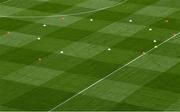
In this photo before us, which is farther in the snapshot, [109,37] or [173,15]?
[173,15]

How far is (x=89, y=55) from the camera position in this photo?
28.4 metres

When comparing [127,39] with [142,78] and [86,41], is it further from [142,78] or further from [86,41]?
[142,78]

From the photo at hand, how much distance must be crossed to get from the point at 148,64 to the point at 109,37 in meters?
4.39

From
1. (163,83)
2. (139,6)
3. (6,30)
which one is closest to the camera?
(163,83)

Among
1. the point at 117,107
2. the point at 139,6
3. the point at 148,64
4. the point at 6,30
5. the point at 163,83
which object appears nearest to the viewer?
the point at 117,107

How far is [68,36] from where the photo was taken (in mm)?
31094

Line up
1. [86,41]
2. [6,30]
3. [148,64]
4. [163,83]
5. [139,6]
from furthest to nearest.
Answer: [139,6] → [6,30] → [86,41] → [148,64] → [163,83]

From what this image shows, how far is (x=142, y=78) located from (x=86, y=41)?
5.80m

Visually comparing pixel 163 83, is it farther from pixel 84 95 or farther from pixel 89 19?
pixel 89 19

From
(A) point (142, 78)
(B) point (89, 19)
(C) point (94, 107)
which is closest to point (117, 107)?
(C) point (94, 107)

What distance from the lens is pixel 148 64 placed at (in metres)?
27.2

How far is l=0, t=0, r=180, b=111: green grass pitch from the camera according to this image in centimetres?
2380

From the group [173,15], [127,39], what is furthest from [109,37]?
[173,15]

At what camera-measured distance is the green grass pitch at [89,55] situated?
2380 cm
